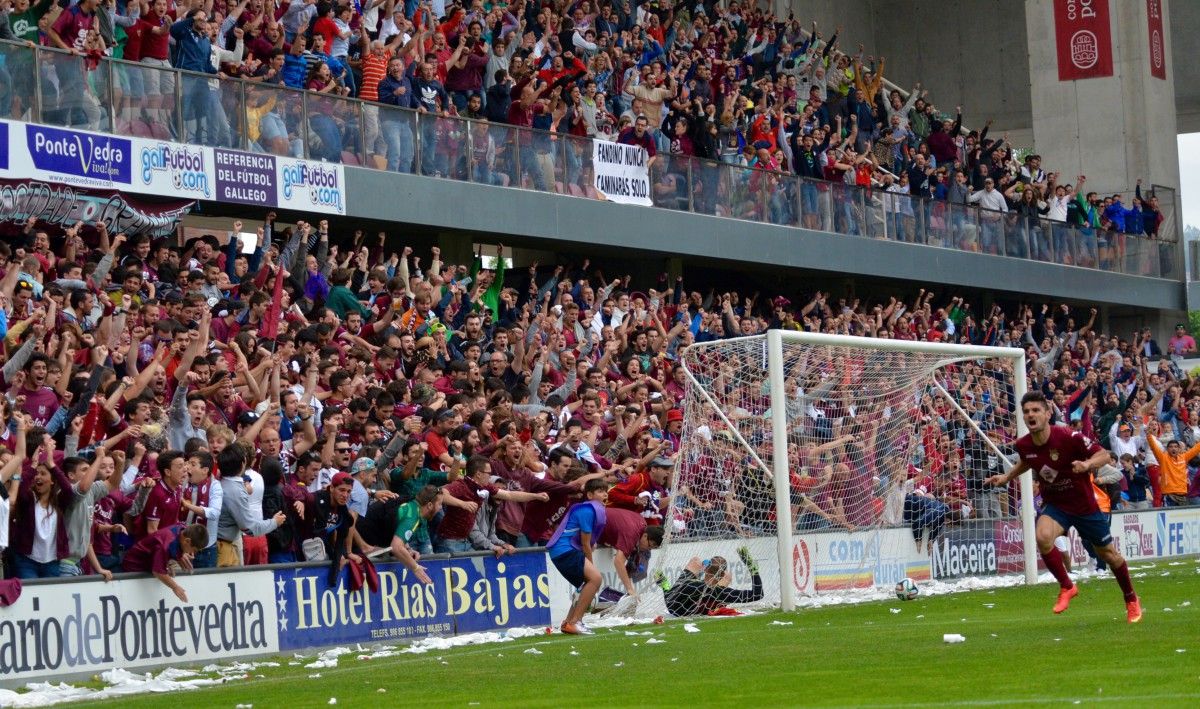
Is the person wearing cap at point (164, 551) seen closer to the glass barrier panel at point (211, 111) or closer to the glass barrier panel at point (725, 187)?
the glass barrier panel at point (211, 111)

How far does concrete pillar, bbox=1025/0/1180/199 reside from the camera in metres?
45.9

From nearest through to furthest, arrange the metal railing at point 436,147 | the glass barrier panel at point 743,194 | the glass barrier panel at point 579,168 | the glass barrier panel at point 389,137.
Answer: the metal railing at point 436,147 → the glass barrier panel at point 389,137 → the glass barrier panel at point 579,168 → the glass barrier panel at point 743,194

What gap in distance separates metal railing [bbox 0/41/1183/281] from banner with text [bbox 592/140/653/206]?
0.69 ft

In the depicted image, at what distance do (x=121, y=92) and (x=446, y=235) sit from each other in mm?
7805

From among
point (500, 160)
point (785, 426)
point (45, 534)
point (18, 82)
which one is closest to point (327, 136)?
point (500, 160)

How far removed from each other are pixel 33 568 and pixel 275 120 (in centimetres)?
1024

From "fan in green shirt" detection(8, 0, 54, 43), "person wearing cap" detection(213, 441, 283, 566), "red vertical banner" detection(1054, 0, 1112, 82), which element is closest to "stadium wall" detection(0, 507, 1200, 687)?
"person wearing cap" detection(213, 441, 283, 566)

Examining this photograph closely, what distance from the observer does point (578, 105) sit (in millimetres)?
28672

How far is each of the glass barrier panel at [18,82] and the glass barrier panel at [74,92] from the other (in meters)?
0.14

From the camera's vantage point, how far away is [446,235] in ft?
93.6

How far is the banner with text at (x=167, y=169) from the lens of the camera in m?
20.5

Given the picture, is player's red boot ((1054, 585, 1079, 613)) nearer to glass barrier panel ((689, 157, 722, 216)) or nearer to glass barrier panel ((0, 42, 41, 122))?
glass barrier panel ((0, 42, 41, 122))

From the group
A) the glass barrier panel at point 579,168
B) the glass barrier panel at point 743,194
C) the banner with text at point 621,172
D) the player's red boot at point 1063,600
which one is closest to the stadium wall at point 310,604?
the player's red boot at point 1063,600

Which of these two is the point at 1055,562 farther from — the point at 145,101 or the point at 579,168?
the point at 579,168
